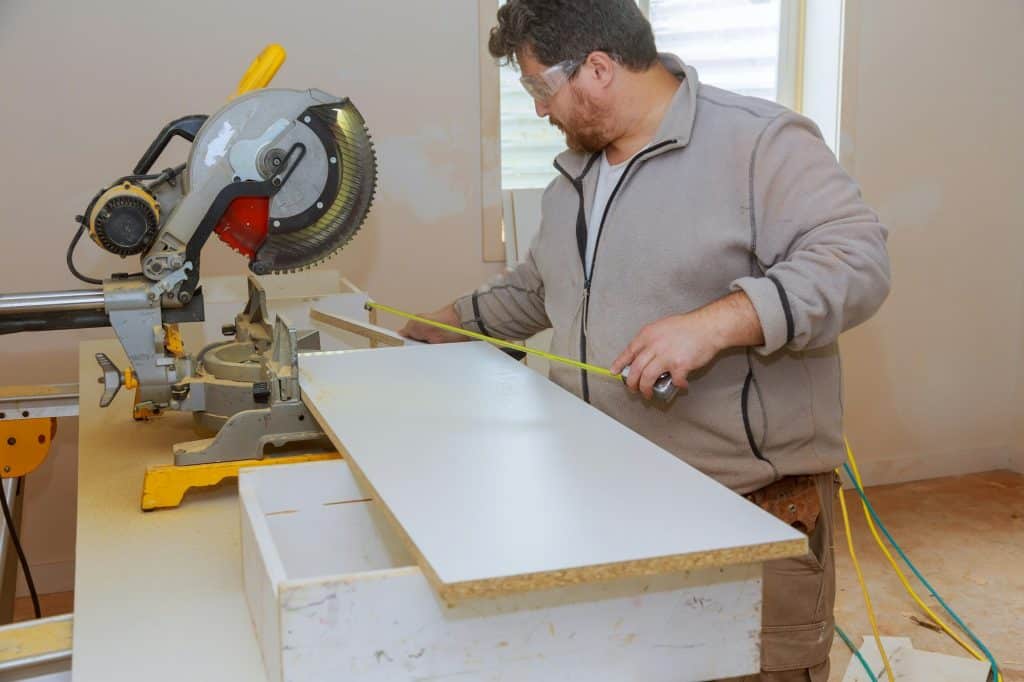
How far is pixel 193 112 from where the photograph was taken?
3219mm

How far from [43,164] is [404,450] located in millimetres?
2197

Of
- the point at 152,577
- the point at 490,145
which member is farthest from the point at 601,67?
the point at 490,145

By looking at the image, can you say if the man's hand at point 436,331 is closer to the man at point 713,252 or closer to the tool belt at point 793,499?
the man at point 713,252

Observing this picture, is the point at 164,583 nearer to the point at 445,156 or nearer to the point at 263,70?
the point at 263,70

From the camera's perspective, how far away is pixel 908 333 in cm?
420

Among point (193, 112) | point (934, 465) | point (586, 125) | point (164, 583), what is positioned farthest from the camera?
point (934, 465)

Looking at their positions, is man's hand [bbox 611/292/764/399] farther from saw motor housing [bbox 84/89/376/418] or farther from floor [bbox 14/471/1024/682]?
floor [bbox 14/471/1024/682]

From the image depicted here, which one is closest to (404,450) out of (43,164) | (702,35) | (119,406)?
(119,406)

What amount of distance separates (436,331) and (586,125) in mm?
555

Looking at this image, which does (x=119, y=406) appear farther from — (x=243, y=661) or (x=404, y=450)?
(x=243, y=661)

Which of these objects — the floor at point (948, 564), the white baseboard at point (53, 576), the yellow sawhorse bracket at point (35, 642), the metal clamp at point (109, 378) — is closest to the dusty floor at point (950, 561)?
the floor at point (948, 564)

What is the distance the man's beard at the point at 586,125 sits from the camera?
1958 mm

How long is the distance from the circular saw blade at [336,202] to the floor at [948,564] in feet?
6.01

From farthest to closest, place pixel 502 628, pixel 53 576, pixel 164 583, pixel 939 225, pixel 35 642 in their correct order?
1. pixel 939 225
2. pixel 53 576
3. pixel 164 583
4. pixel 35 642
5. pixel 502 628
